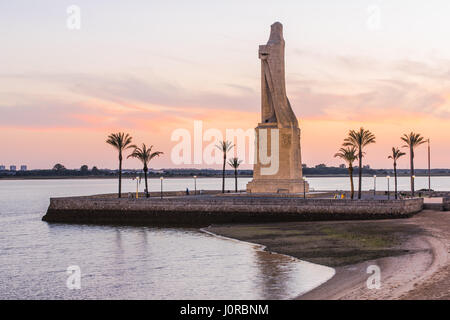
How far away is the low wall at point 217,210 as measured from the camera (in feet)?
138

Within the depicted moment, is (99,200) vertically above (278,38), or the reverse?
(278,38)

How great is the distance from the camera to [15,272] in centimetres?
2617

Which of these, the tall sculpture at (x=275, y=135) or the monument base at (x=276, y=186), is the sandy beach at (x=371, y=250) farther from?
the tall sculpture at (x=275, y=135)

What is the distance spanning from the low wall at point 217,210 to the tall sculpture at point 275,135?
878 centimetres

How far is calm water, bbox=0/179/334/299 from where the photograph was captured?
824 inches

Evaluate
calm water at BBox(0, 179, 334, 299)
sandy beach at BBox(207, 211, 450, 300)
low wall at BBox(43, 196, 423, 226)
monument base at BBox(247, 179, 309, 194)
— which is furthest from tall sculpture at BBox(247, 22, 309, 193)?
calm water at BBox(0, 179, 334, 299)

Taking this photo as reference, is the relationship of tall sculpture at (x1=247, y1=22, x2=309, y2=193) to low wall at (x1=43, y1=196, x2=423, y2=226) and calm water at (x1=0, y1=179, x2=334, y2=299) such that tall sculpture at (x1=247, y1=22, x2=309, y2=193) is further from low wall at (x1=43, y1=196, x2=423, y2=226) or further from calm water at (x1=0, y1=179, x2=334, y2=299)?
calm water at (x1=0, y1=179, x2=334, y2=299)

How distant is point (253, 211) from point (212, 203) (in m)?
3.80

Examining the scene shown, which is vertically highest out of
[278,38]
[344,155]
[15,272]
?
[278,38]

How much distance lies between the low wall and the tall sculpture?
346 inches

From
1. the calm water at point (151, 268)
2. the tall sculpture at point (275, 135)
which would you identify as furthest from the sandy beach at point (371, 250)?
the tall sculpture at point (275, 135)

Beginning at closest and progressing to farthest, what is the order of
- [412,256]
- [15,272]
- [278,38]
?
[412,256]
[15,272]
[278,38]
